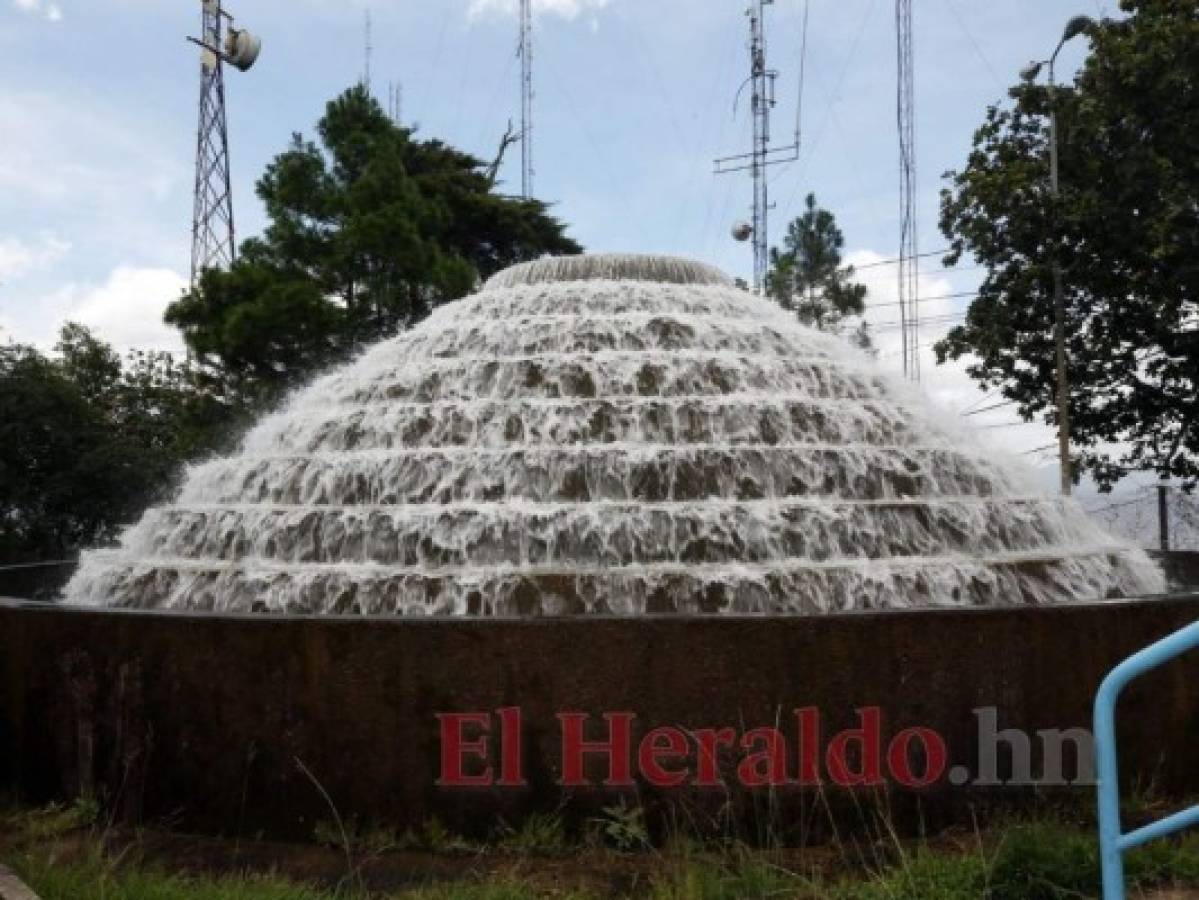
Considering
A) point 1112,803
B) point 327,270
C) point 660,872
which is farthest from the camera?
point 327,270

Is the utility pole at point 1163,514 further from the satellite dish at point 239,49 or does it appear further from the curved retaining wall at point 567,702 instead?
the satellite dish at point 239,49

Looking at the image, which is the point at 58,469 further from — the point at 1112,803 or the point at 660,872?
the point at 1112,803

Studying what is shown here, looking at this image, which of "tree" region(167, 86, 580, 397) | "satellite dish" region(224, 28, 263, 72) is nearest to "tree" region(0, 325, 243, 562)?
"tree" region(167, 86, 580, 397)

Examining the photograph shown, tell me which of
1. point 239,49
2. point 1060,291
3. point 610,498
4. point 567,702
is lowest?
point 567,702

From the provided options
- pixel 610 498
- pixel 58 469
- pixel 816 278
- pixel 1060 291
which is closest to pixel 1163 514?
pixel 1060 291

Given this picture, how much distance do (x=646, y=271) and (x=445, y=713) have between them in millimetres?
6684

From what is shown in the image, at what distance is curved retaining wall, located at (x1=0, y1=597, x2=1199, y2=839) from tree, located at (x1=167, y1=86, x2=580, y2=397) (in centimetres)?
1788

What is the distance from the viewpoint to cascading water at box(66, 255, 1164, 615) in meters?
6.84

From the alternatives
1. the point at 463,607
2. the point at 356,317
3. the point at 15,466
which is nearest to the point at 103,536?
the point at 15,466

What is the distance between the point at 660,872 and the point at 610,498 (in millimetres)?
3122

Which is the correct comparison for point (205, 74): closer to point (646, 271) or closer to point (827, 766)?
point (646, 271)

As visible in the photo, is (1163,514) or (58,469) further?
(58,469)

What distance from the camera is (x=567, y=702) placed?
16.7 ft

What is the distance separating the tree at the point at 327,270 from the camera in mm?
22703
